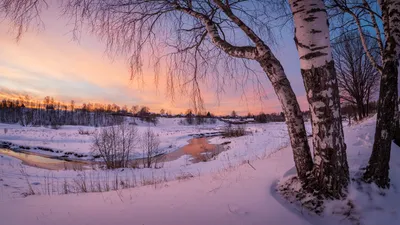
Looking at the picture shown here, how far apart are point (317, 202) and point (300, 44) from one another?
6.09 ft

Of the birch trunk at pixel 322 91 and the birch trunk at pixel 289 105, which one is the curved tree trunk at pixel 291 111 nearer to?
the birch trunk at pixel 289 105

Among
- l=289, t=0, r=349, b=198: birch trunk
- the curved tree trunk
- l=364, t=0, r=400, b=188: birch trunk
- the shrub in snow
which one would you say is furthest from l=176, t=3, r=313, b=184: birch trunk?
the shrub in snow

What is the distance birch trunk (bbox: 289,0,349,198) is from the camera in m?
2.53

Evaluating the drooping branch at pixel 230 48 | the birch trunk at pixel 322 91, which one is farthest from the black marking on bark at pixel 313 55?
the drooping branch at pixel 230 48

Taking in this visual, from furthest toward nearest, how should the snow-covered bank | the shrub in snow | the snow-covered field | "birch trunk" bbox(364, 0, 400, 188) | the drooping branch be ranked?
the shrub in snow → the snow-covered bank → the drooping branch → "birch trunk" bbox(364, 0, 400, 188) → the snow-covered field

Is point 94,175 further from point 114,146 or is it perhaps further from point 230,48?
point 230,48

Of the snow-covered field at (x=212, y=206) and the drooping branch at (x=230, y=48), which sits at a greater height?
the drooping branch at (x=230, y=48)

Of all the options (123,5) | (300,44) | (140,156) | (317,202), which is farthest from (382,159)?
(140,156)

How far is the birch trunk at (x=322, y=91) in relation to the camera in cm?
253

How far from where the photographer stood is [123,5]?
142 inches

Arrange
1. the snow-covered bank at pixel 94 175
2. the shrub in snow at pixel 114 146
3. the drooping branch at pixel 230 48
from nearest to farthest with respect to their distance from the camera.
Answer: the drooping branch at pixel 230 48 → the snow-covered bank at pixel 94 175 → the shrub in snow at pixel 114 146

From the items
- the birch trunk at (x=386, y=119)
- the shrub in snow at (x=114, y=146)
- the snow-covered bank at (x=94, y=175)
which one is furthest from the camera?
the shrub in snow at (x=114, y=146)

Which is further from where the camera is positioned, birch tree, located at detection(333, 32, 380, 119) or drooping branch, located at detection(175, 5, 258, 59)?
birch tree, located at detection(333, 32, 380, 119)

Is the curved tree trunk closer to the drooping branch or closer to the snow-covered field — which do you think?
the drooping branch
